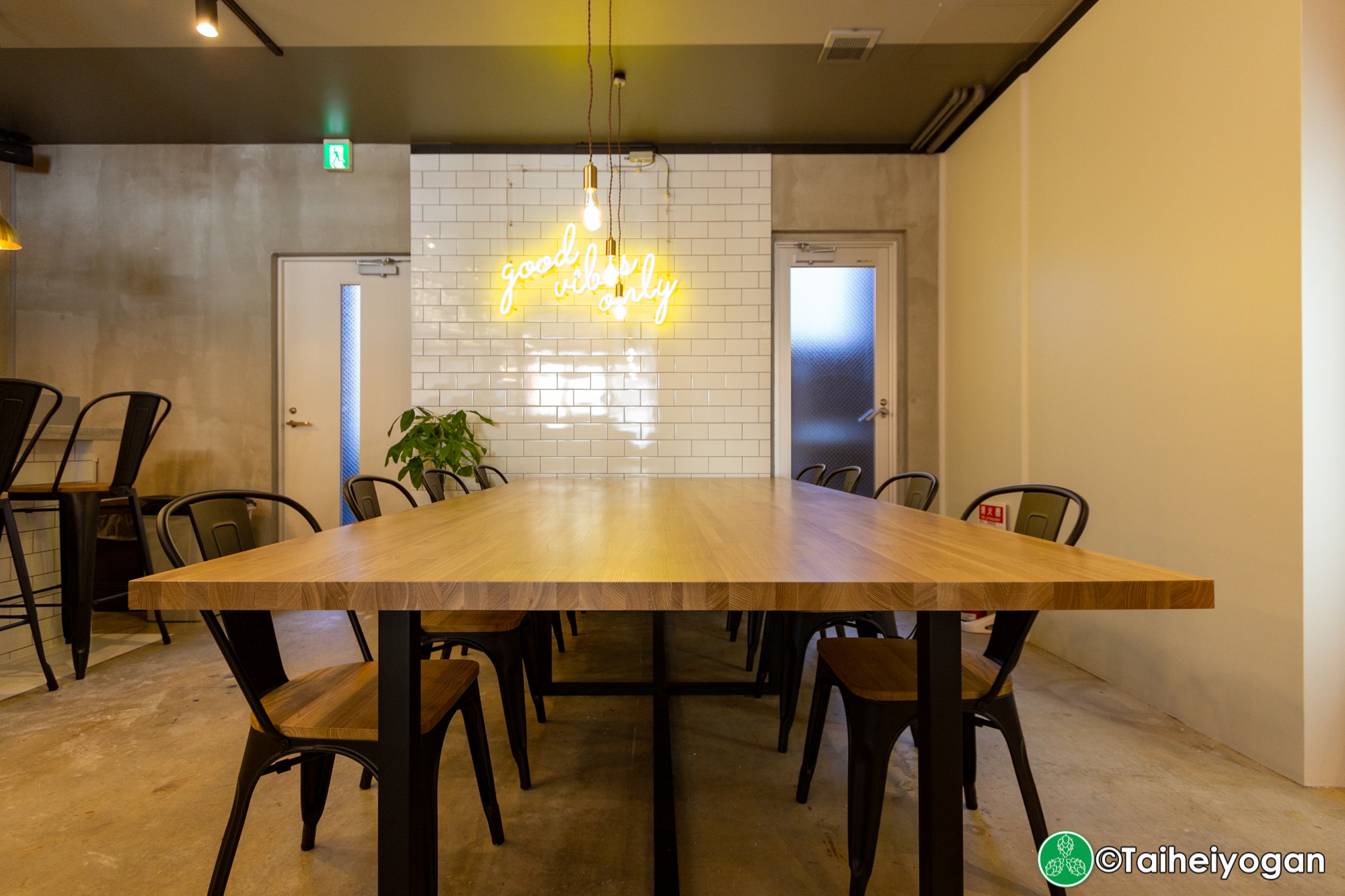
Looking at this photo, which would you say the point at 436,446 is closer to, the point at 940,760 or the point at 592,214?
the point at 592,214

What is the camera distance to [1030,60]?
3.47 metres

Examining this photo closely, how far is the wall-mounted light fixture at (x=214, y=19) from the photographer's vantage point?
2.95 meters

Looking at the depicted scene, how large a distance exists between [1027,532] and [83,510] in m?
3.72

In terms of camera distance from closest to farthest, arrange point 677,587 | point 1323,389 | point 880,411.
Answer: point 677,587, point 1323,389, point 880,411

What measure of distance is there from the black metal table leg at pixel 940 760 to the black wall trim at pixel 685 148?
426cm

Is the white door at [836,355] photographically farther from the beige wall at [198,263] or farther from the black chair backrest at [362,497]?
the black chair backrest at [362,497]

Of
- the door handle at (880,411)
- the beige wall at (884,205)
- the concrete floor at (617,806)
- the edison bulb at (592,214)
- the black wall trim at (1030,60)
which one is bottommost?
the concrete floor at (617,806)

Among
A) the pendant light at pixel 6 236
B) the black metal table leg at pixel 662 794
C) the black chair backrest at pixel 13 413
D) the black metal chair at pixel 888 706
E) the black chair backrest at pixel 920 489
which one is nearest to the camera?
the black metal chair at pixel 888 706

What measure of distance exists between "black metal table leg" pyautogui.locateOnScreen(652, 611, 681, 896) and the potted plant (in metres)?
2.32

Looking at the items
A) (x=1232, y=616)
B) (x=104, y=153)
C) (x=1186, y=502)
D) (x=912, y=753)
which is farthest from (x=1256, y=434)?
(x=104, y=153)

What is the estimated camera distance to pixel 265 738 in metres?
1.16

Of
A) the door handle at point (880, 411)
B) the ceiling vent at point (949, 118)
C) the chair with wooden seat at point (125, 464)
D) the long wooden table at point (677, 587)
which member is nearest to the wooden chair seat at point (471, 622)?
the long wooden table at point (677, 587)

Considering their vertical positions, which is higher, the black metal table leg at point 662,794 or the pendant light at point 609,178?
the pendant light at point 609,178

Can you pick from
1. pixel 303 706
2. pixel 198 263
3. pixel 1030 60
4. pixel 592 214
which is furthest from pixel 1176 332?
pixel 198 263
